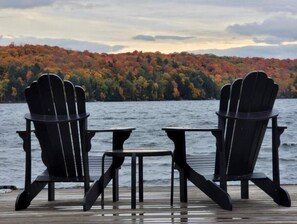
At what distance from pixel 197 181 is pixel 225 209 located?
1.20 feet

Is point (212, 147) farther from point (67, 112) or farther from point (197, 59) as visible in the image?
point (67, 112)

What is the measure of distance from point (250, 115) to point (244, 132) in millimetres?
122

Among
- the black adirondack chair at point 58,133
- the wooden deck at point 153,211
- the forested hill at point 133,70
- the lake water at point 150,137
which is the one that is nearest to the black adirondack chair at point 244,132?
the wooden deck at point 153,211

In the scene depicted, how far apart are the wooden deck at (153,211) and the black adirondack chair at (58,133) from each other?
0.53 feet

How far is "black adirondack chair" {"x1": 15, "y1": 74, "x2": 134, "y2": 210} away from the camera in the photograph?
4797mm

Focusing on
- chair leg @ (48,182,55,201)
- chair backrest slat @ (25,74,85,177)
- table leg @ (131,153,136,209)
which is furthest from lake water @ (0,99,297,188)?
table leg @ (131,153,136,209)

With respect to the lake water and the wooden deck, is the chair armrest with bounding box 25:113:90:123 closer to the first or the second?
the wooden deck

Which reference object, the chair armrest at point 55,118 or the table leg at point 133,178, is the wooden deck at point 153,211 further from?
the chair armrest at point 55,118

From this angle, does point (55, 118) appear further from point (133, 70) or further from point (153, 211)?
point (133, 70)

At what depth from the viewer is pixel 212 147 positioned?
23.9 m

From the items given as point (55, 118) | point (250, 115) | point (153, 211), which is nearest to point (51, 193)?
point (55, 118)

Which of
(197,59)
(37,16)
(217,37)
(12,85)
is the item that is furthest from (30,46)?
(37,16)

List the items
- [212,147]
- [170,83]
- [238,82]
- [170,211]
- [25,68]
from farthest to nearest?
[170,83]
[212,147]
[25,68]
[238,82]
[170,211]

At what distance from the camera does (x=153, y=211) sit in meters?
4.60
